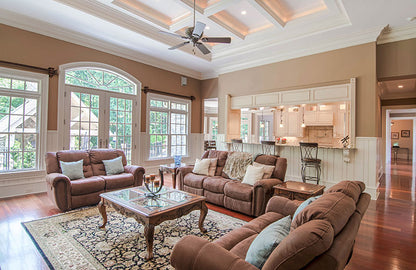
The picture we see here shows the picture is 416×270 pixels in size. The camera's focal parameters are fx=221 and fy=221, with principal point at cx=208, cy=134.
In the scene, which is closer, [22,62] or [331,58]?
[22,62]

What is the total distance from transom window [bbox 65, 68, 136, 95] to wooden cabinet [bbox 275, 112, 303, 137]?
589 centimetres

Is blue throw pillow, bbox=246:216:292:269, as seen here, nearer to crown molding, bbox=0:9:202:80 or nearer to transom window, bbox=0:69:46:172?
transom window, bbox=0:69:46:172

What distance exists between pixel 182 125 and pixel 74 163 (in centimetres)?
406

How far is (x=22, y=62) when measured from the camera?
4422mm

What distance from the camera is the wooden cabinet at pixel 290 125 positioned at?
8.64 metres

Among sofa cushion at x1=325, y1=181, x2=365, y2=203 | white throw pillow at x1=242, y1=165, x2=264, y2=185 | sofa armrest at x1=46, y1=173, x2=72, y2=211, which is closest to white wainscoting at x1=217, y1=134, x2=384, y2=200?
white throw pillow at x1=242, y1=165, x2=264, y2=185

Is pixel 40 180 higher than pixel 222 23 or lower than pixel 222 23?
lower

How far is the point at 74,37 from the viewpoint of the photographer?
16.5 ft

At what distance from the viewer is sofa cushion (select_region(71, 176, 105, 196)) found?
3674mm

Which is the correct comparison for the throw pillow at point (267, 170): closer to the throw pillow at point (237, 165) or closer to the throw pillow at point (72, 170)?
the throw pillow at point (237, 165)

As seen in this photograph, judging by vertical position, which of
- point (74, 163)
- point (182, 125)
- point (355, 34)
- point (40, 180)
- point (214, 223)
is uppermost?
point (355, 34)

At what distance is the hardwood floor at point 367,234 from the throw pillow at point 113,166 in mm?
1096

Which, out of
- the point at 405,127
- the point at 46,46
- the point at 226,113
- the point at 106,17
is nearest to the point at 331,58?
the point at 226,113

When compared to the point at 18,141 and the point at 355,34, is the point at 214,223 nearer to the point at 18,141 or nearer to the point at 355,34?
the point at 18,141
